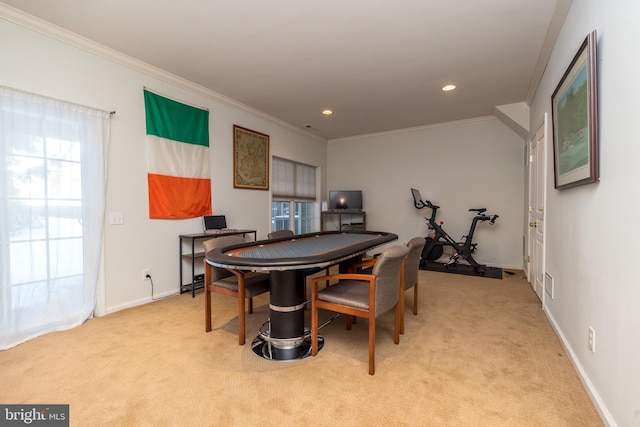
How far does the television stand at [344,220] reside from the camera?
614 cm

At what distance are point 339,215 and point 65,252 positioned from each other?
4.80m

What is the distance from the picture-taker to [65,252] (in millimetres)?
2666

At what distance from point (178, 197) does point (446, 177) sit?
15.1 feet

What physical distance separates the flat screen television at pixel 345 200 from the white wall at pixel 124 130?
8.59 feet

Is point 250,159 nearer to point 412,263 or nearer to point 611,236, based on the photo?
point 412,263

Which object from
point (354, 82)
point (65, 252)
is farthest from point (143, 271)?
point (354, 82)

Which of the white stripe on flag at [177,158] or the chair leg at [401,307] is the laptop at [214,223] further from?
the chair leg at [401,307]

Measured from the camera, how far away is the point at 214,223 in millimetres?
3941

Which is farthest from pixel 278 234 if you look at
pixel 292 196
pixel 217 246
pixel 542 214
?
pixel 542 214

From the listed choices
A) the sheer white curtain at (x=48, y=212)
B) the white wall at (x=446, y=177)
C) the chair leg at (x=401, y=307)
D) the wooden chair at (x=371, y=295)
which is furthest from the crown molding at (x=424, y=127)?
the sheer white curtain at (x=48, y=212)

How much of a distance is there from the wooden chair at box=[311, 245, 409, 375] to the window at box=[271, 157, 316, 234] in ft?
10.7

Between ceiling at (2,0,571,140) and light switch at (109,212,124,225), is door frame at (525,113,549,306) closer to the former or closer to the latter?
ceiling at (2,0,571,140)

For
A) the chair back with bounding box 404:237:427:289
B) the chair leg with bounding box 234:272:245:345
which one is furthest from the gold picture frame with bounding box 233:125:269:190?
the chair back with bounding box 404:237:427:289

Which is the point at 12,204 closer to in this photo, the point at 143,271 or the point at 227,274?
the point at 143,271
